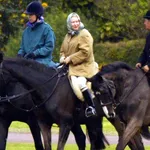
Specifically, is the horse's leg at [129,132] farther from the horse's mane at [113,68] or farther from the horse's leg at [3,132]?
the horse's leg at [3,132]

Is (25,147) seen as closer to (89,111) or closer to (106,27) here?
(89,111)

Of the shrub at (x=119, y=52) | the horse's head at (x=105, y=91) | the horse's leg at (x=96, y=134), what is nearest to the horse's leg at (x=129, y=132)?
the horse's head at (x=105, y=91)

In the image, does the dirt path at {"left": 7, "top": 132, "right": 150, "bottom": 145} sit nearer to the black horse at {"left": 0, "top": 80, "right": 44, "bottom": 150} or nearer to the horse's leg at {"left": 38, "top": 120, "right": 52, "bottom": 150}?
the black horse at {"left": 0, "top": 80, "right": 44, "bottom": 150}

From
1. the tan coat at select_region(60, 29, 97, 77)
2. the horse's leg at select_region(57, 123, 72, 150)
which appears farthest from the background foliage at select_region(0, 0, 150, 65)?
the horse's leg at select_region(57, 123, 72, 150)

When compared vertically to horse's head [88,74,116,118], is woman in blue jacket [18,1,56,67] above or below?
above

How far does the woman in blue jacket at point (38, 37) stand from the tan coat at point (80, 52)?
375mm

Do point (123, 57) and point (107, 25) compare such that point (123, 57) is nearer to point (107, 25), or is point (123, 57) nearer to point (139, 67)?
point (107, 25)

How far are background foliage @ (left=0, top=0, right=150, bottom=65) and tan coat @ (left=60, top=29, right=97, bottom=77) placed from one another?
43.0 feet

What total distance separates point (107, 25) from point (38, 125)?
58.7ft

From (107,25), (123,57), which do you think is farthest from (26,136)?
(107,25)

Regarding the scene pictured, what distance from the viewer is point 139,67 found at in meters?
12.8

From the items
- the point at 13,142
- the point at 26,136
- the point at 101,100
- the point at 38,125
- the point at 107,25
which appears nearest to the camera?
the point at 101,100

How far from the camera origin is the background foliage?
88.8ft

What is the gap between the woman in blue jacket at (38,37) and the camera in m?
13.0
